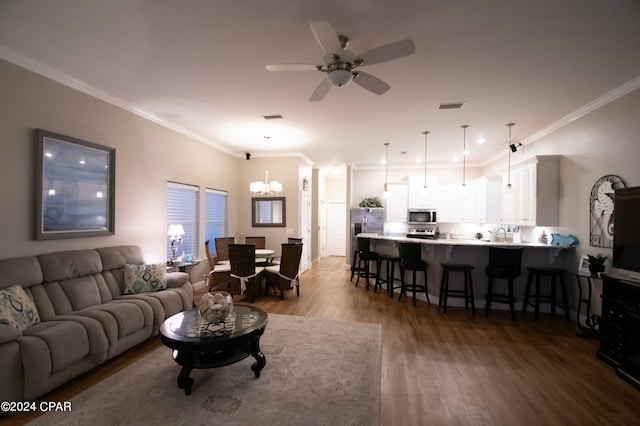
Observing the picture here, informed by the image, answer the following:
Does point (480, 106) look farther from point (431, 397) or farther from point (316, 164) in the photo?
point (316, 164)

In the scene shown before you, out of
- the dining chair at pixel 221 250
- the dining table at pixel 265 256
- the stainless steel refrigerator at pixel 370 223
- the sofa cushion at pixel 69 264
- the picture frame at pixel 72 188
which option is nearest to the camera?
the sofa cushion at pixel 69 264

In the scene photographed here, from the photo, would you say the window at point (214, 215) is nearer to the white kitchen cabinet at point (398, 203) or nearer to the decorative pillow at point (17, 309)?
the decorative pillow at point (17, 309)

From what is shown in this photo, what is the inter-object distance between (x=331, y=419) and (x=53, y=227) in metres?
3.55

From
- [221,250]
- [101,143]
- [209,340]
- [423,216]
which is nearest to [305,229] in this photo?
[221,250]

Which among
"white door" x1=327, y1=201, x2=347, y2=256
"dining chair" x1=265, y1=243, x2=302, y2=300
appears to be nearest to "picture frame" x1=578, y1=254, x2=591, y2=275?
"dining chair" x1=265, y1=243, x2=302, y2=300

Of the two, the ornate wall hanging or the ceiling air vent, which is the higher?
the ceiling air vent

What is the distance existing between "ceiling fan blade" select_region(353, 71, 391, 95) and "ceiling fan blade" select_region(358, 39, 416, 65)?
17 cm

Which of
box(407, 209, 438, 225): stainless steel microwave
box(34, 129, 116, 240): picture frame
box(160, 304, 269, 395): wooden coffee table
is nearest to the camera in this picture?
box(160, 304, 269, 395): wooden coffee table

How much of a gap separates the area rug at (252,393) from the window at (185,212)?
8.64ft

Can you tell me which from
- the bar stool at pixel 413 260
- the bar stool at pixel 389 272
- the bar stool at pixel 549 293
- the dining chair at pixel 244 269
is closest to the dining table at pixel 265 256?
the dining chair at pixel 244 269

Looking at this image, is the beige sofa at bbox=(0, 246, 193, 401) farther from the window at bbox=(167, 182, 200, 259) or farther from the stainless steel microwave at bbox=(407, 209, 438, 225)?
the stainless steel microwave at bbox=(407, 209, 438, 225)

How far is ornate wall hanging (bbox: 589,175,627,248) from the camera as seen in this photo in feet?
11.4

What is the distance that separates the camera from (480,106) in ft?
13.1

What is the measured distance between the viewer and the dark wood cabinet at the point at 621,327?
2.63 meters
